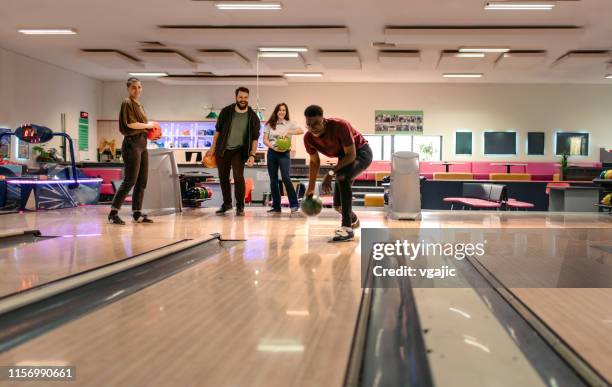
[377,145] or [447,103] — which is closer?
[447,103]

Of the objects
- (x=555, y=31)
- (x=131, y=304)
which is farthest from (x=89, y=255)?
(x=555, y=31)

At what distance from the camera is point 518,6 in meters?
7.15

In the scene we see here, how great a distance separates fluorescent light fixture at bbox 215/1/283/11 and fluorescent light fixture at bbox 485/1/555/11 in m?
2.76

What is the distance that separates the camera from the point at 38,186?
7.04 metres

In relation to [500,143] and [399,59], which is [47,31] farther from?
[500,143]

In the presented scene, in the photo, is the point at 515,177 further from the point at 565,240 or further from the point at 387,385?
the point at 387,385

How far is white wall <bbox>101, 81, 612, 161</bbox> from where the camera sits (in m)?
13.4

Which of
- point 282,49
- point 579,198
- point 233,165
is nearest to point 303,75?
point 282,49

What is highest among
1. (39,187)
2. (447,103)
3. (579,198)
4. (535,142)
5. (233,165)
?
(447,103)

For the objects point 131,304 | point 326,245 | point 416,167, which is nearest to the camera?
point 131,304

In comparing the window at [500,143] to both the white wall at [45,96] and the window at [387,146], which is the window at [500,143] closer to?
the window at [387,146]

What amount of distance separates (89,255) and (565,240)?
3.44 meters

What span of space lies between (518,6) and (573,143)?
739cm

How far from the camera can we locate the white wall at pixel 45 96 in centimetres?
1021
